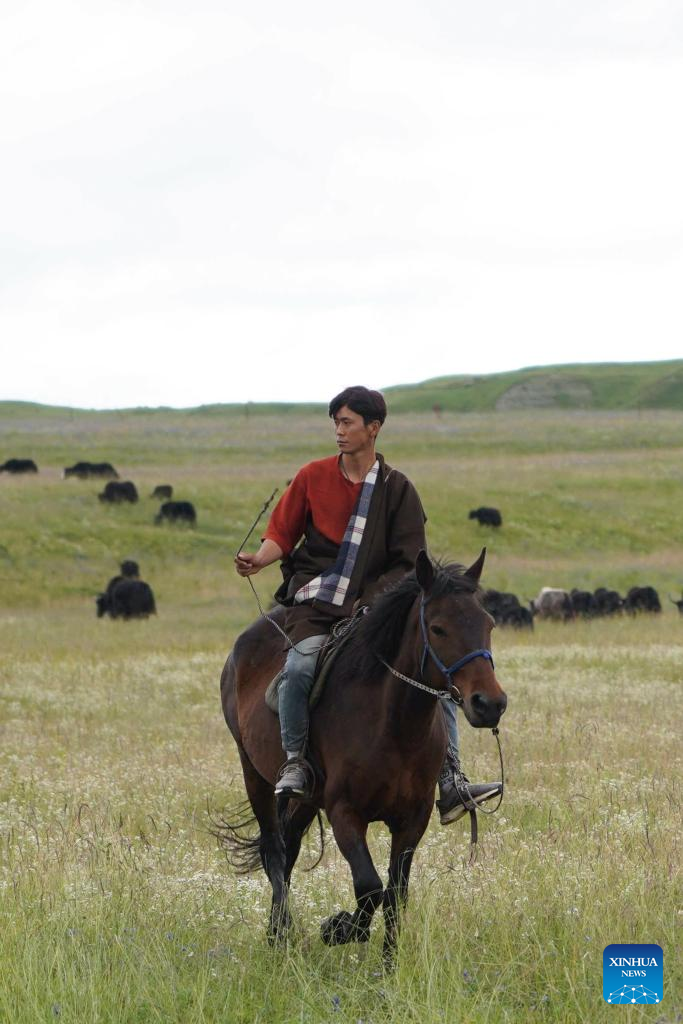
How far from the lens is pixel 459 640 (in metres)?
5.91

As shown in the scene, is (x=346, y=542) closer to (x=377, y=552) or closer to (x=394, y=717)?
(x=377, y=552)

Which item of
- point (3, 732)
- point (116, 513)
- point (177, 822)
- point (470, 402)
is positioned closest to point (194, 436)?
point (116, 513)

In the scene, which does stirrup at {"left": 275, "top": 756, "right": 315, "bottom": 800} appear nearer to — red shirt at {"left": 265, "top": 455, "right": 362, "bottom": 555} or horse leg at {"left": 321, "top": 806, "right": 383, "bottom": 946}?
horse leg at {"left": 321, "top": 806, "right": 383, "bottom": 946}

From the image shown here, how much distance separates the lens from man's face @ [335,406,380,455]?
23.2ft

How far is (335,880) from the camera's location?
7.77 meters

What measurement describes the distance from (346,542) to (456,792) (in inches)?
57.1

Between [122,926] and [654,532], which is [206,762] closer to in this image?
[122,926]

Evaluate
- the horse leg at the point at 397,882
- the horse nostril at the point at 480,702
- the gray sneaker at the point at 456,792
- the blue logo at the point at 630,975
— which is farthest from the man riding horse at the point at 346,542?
the blue logo at the point at 630,975

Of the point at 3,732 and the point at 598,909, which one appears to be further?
the point at 3,732

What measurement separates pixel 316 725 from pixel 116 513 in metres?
44.2

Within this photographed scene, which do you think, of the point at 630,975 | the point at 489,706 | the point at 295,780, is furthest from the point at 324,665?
the point at 630,975

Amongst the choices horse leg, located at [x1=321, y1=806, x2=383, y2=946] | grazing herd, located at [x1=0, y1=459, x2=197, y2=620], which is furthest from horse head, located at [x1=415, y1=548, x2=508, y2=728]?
grazing herd, located at [x1=0, y1=459, x2=197, y2=620]

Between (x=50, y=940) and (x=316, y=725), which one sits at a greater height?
(x=316, y=725)

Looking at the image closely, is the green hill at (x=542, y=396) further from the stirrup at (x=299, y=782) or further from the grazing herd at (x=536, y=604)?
the stirrup at (x=299, y=782)
